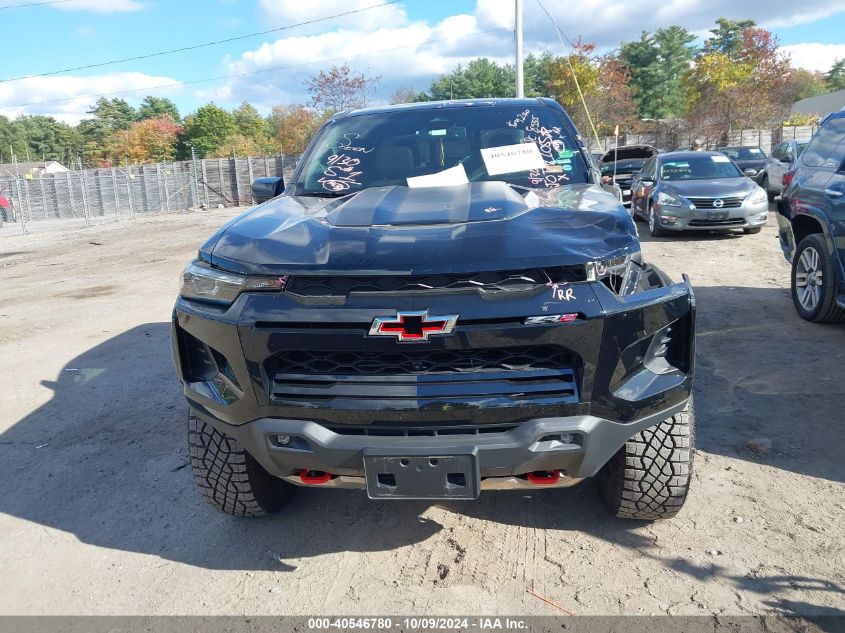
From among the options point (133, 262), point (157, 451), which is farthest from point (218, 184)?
point (157, 451)

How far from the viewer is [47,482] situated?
149 inches

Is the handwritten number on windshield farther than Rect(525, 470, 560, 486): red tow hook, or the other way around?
the handwritten number on windshield

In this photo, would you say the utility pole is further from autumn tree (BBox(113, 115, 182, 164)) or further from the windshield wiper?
autumn tree (BBox(113, 115, 182, 164))

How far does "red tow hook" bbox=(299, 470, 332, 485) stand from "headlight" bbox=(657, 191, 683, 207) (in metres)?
10.1

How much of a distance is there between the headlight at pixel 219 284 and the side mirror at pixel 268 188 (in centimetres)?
161

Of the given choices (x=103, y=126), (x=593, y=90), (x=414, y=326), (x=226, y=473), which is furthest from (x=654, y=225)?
(x=103, y=126)

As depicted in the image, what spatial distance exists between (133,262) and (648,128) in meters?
39.4

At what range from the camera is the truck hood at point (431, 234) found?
2307mm

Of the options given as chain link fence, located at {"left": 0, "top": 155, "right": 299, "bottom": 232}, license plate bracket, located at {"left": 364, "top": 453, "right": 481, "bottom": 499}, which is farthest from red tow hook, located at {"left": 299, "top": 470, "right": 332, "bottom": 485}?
chain link fence, located at {"left": 0, "top": 155, "right": 299, "bottom": 232}

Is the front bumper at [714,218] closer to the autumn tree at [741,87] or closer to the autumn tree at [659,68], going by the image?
the autumn tree at [741,87]

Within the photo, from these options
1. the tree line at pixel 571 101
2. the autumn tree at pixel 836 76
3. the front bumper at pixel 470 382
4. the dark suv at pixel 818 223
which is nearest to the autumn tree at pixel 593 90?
the tree line at pixel 571 101

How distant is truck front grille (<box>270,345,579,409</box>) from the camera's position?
7.58ft

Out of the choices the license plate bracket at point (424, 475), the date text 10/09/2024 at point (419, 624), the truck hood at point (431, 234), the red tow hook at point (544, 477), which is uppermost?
the truck hood at point (431, 234)

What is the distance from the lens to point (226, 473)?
2.96 metres
